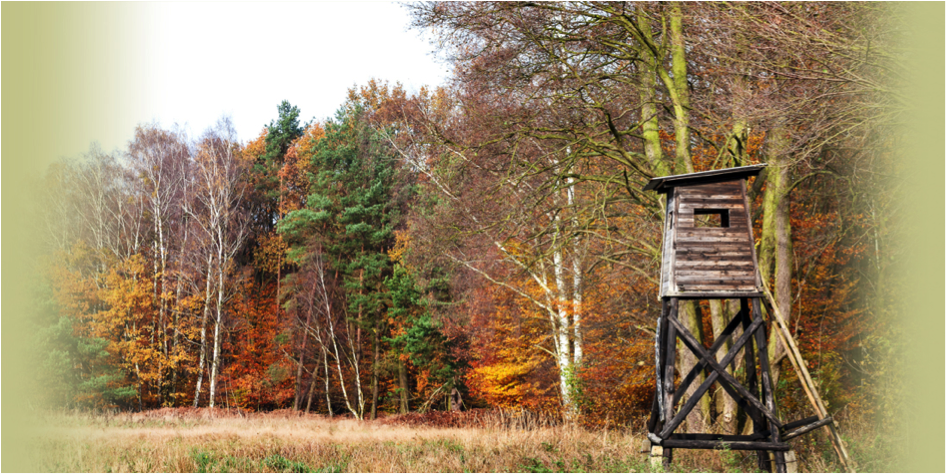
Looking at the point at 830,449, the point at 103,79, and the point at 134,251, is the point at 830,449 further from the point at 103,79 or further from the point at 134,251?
the point at 103,79

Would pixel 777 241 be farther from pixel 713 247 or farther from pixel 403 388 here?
pixel 403 388

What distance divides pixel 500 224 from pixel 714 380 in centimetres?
457

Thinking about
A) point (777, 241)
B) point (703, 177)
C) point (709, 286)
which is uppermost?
point (703, 177)

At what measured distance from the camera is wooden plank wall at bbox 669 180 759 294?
24.5 ft

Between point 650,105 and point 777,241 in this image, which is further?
point 650,105

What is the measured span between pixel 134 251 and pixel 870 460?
25.5 metres

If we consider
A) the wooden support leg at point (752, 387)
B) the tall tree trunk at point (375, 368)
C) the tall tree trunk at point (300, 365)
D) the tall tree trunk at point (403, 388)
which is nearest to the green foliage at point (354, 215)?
the tall tree trunk at point (375, 368)

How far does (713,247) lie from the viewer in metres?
7.57

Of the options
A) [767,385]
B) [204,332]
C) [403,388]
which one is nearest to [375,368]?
[403,388]

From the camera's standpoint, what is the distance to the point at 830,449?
912 centimetres

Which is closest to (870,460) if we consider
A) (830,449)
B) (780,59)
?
(830,449)

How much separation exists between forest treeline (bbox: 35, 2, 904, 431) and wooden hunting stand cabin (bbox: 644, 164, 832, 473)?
1092 millimetres

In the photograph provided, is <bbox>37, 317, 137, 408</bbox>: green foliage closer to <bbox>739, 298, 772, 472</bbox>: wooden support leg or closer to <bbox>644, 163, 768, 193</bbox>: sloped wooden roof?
<bbox>644, 163, 768, 193</bbox>: sloped wooden roof

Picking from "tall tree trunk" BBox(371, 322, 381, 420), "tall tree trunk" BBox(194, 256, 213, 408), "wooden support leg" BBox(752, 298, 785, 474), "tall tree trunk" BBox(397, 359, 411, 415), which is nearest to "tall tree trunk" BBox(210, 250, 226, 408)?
"tall tree trunk" BBox(194, 256, 213, 408)
